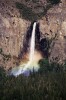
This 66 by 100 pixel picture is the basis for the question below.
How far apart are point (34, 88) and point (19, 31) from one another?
45693mm

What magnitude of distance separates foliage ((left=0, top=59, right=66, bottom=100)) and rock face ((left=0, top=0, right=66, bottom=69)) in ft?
67.4

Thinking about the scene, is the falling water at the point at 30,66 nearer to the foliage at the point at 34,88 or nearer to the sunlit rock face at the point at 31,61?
the sunlit rock face at the point at 31,61

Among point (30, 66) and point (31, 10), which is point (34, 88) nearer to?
point (30, 66)

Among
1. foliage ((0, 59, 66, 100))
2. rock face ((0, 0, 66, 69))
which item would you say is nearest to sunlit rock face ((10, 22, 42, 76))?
rock face ((0, 0, 66, 69))

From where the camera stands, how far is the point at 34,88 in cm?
8475

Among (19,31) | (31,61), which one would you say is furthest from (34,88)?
(19,31)

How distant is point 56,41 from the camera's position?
12731 cm

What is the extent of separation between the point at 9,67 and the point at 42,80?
93.6 ft

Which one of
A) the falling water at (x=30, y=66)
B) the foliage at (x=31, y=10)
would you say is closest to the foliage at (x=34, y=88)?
the falling water at (x=30, y=66)

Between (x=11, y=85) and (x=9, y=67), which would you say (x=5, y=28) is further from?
(x=11, y=85)

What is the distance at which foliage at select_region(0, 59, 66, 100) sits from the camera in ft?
257

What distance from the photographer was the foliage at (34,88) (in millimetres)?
78312

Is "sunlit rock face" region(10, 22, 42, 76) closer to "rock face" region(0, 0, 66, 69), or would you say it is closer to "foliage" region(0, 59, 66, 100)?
"rock face" region(0, 0, 66, 69)

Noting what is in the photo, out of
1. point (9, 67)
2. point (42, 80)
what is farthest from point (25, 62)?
point (42, 80)
